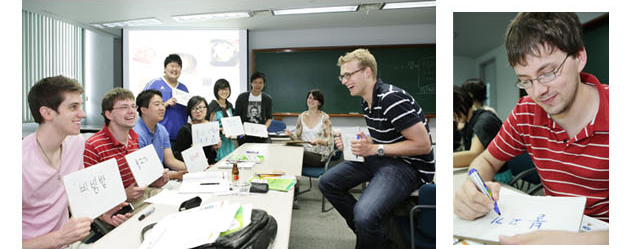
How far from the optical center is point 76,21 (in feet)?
13.9

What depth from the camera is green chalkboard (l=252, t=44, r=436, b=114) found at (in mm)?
4570

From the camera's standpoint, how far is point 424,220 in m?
1.35

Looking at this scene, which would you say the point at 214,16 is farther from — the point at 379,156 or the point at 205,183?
the point at 379,156

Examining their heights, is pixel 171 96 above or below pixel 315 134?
above

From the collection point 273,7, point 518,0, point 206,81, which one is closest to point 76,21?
point 206,81

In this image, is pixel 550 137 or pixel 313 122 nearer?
pixel 550 137

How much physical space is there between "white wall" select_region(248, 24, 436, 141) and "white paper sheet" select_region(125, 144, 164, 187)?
3.55m

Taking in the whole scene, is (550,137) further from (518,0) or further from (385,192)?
(385,192)

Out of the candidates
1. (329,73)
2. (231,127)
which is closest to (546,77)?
(231,127)

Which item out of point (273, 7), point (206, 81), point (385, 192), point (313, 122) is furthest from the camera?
point (206, 81)

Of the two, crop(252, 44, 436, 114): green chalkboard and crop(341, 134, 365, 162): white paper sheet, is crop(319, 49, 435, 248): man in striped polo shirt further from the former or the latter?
crop(252, 44, 436, 114): green chalkboard

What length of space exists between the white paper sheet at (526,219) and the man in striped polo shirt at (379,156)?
742 mm

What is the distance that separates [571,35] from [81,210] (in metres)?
1.51

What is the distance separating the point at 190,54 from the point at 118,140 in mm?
3363
